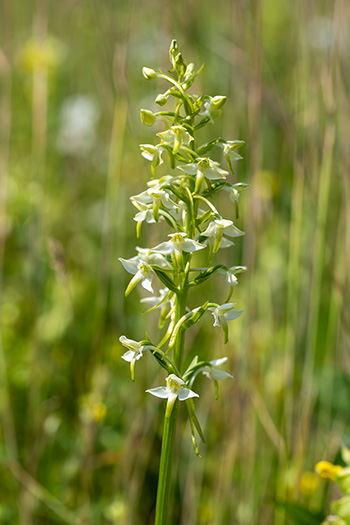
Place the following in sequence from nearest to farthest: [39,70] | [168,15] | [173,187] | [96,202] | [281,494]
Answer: [173,187] → [281,494] → [168,15] → [39,70] → [96,202]

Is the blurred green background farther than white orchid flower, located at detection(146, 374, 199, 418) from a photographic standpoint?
Yes

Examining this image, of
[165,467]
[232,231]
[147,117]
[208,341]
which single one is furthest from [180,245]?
[208,341]

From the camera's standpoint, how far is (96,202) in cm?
346

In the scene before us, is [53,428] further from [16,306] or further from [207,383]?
[16,306]

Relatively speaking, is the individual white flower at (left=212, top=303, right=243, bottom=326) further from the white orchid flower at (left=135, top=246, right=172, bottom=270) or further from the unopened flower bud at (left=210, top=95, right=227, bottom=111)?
the unopened flower bud at (left=210, top=95, right=227, bottom=111)

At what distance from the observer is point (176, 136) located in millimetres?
943

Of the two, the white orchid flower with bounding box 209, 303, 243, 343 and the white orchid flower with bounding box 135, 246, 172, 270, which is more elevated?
the white orchid flower with bounding box 135, 246, 172, 270

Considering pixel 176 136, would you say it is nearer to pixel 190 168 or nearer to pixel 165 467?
pixel 190 168

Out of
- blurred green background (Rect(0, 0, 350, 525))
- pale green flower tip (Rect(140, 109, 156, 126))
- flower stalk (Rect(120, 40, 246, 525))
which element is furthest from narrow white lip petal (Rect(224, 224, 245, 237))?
blurred green background (Rect(0, 0, 350, 525))

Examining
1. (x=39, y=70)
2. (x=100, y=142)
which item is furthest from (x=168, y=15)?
(x=100, y=142)

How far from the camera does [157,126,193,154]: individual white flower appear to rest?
36.6 inches

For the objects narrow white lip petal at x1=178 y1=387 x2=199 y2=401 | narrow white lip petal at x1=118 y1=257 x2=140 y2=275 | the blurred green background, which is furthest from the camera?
the blurred green background

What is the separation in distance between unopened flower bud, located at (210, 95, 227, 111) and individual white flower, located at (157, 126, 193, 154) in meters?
A: 0.06

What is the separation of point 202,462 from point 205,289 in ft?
3.45
